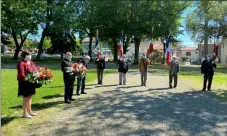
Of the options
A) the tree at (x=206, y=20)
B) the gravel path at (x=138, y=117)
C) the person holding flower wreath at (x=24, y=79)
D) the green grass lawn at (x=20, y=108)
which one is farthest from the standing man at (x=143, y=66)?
the tree at (x=206, y=20)

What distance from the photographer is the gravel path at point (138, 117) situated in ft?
22.9

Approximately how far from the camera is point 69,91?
10828 millimetres

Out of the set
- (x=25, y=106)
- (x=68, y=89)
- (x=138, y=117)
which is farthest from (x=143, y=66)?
(x=25, y=106)

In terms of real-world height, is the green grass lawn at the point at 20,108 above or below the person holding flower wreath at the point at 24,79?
below

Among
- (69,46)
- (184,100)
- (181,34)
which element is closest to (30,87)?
(184,100)

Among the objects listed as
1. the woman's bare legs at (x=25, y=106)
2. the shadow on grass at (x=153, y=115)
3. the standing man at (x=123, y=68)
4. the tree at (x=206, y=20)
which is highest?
the tree at (x=206, y=20)

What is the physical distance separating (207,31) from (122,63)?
104ft

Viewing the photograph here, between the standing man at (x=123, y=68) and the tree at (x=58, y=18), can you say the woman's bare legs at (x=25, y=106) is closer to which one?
the standing man at (x=123, y=68)

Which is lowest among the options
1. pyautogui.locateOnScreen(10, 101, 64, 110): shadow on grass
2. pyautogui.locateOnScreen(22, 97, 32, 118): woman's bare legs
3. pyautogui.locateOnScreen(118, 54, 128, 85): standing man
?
pyautogui.locateOnScreen(10, 101, 64, 110): shadow on grass

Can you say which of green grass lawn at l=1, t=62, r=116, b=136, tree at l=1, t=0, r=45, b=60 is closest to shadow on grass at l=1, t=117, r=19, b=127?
green grass lawn at l=1, t=62, r=116, b=136

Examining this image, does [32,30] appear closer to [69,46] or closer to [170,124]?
[69,46]

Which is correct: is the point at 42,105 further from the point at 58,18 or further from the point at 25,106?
the point at 58,18

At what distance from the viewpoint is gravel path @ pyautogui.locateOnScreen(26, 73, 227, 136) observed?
22.9 feet

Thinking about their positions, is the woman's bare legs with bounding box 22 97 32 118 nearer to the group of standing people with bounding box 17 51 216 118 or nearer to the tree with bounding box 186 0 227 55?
the group of standing people with bounding box 17 51 216 118
